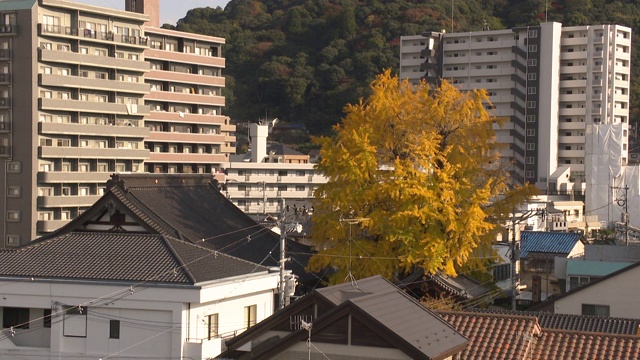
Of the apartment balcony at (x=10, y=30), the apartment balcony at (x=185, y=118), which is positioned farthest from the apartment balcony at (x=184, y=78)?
the apartment balcony at (x=10, y=30)

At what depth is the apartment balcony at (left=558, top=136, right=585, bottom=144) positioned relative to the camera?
8243cm

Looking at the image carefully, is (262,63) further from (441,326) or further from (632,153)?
(441,326)

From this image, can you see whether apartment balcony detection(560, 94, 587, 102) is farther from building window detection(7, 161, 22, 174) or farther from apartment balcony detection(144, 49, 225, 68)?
building window detection(7, 161, 22, 174)

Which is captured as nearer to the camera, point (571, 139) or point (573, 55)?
point (573, 55)

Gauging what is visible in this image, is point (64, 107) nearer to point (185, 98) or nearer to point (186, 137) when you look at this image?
point (186, 137)

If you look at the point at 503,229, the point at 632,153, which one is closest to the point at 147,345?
the point at 503,229

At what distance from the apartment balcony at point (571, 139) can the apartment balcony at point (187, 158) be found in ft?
94.0

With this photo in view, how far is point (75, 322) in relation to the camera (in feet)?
74.5

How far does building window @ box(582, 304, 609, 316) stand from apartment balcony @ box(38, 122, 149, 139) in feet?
114

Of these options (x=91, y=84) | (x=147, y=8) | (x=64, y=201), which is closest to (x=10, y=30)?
(x=91, y=84)

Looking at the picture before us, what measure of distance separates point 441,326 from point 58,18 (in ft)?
143

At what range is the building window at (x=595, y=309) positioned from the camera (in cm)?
2558

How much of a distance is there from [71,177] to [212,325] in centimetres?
3308

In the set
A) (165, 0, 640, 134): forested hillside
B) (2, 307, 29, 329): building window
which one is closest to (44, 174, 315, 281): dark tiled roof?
(2, 307, 29, 329): building window
